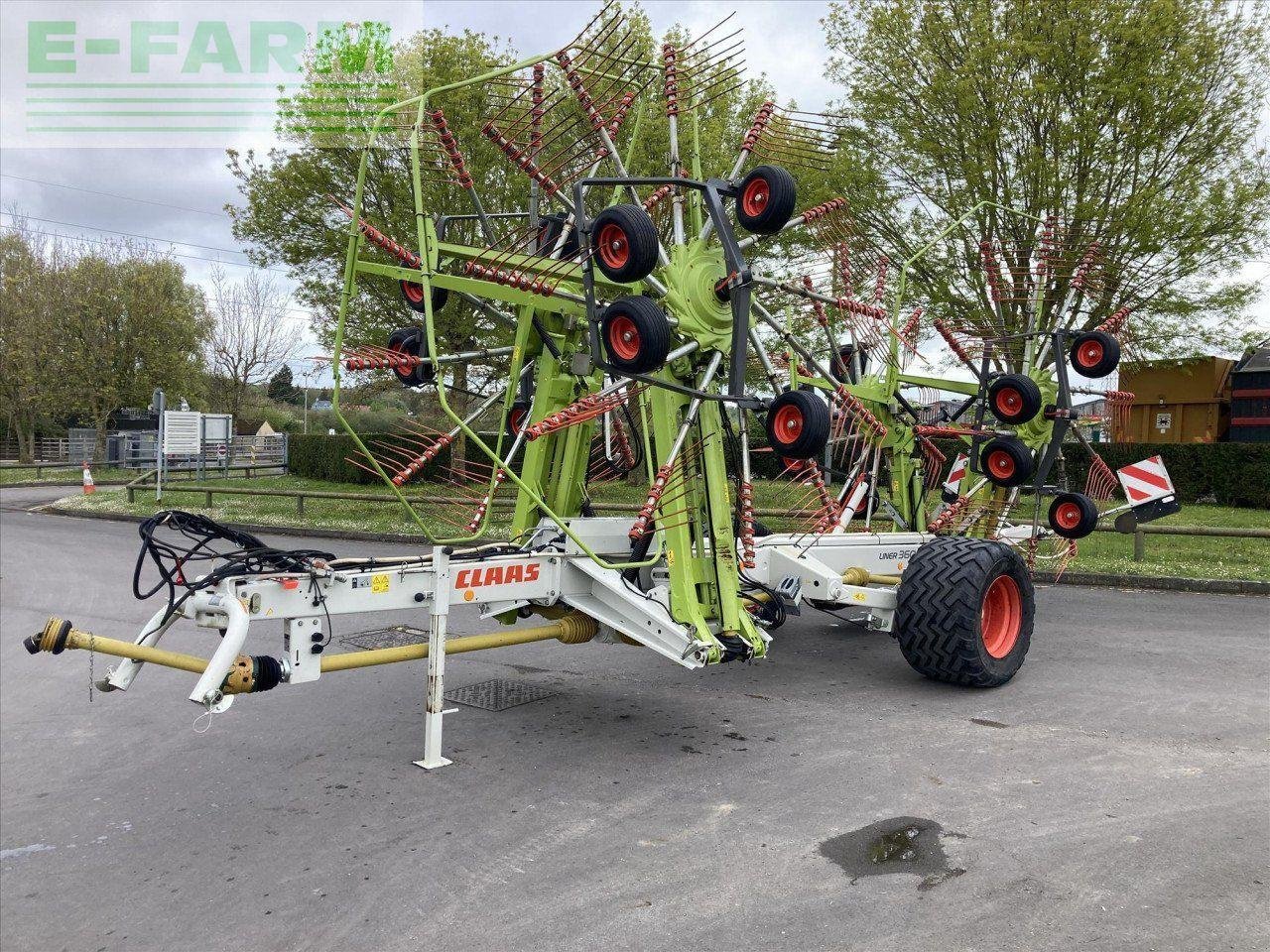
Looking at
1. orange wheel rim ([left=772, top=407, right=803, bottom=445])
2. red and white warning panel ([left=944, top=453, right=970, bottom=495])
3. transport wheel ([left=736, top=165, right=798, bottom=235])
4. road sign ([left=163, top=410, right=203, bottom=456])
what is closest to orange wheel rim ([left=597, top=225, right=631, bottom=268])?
transport wheel ([left=736, top=165, right=798, bottom=235])

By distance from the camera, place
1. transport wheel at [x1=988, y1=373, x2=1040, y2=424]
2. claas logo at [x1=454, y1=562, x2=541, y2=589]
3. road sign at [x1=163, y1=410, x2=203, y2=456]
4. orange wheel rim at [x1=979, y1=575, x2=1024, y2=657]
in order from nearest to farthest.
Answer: claas logo at [x1=454, y1=562, x2=541, y2=589] < orange wheel rim at [x1=979, y1=575, x2=1024, y2=657] < transport wheel at [x1=988, y1=373, x2=1040, y2=424] < road sign at [x1=163, y1=410, x2=203, y2=456]

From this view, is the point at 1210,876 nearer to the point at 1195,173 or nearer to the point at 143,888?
the point at 143,888

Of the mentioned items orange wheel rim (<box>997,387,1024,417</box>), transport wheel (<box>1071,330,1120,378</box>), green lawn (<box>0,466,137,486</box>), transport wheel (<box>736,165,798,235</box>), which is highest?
transport wheel (<box>736,165,798,235</box>)

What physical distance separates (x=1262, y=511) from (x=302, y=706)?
18852 millimetres

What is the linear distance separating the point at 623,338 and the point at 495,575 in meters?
1.51

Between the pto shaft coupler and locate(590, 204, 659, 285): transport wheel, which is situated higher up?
locate(590, 204, 659, 285): transport wheel

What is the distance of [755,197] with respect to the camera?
16.5 ft

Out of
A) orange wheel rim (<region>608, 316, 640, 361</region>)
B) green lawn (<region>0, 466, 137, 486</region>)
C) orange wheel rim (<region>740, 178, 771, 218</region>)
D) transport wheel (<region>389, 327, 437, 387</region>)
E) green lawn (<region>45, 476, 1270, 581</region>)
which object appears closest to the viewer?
orange wheel rim (<region>608, 316, 640, 361</region>)

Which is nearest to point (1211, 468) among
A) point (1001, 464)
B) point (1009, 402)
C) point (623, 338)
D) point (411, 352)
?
point (1001, 464)

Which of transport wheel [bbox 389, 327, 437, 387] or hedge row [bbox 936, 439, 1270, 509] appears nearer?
transport wheel [bbox 389, 327, 437, 387]

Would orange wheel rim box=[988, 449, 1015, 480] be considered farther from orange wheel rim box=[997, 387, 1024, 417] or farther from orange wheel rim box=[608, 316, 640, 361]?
orange wheel rim box=[608, 316, 640, 361]

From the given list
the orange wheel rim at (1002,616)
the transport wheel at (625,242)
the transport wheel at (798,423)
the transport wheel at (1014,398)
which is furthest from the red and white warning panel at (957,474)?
the transport wheel at (625,242)

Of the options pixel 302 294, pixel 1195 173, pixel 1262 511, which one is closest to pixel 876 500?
pixel 1195 173

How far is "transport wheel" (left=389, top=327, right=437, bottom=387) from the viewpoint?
6.04m
